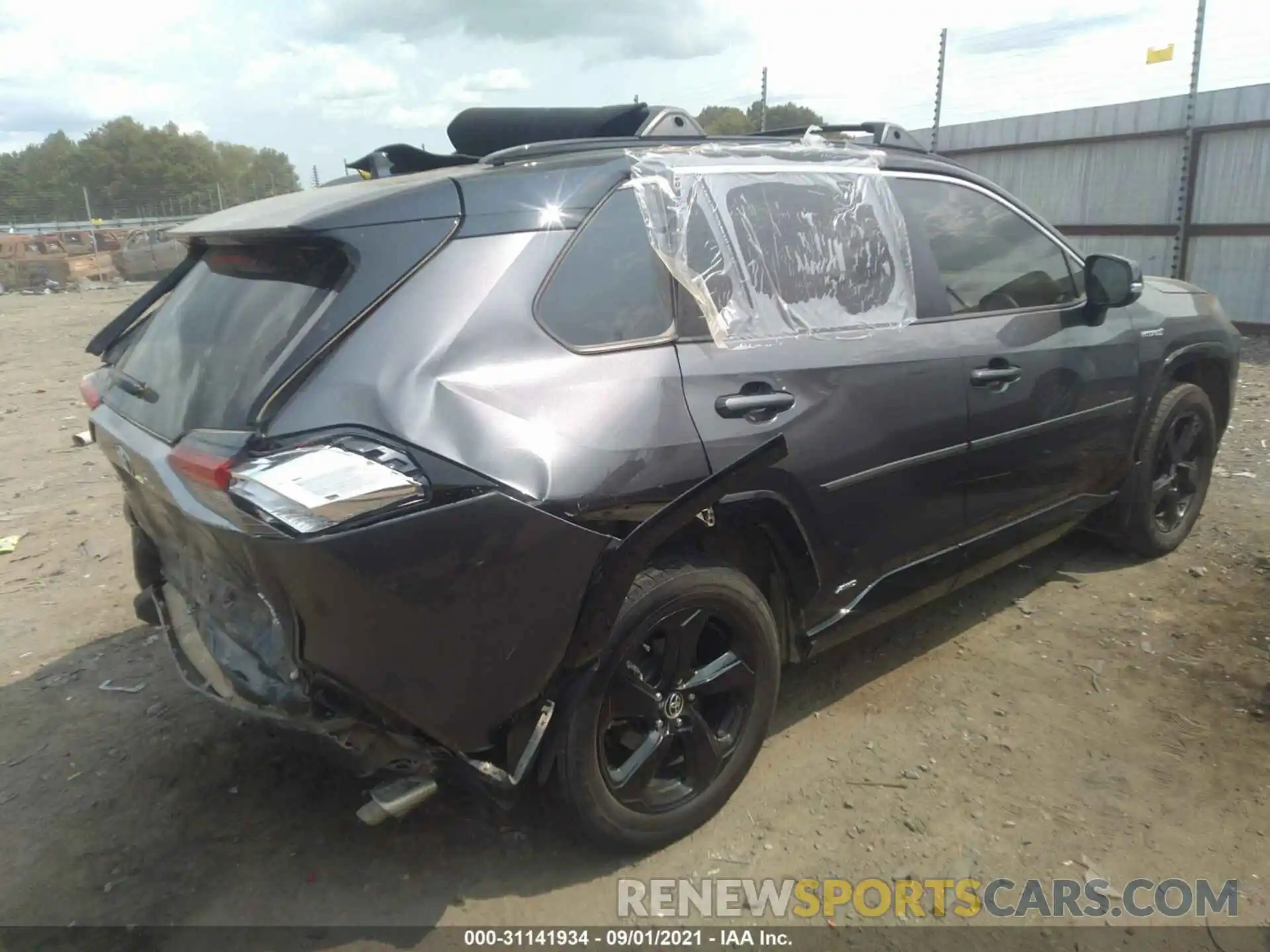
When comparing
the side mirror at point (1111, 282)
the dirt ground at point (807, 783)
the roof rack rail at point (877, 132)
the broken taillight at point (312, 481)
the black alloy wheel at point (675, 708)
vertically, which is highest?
the roof rack rail at point (877, 132)

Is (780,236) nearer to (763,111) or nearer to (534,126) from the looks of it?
(534,126)

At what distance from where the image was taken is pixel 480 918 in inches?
97.3

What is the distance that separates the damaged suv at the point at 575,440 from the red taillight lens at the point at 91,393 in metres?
0.01

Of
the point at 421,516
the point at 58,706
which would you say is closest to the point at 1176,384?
the point at 421,516

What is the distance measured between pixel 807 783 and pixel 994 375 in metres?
1.59

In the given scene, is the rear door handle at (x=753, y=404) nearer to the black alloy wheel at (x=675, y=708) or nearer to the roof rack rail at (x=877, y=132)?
the black alloy wheel at (x=675, y=708)

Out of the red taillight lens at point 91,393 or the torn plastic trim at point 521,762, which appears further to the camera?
the red taillight lens at point 91,393

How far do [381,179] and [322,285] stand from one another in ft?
2.36

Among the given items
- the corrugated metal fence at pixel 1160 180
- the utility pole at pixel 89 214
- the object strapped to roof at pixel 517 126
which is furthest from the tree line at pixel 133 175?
the object strapped to roof at pixel 517 126

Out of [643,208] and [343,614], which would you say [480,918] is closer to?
[343,614]

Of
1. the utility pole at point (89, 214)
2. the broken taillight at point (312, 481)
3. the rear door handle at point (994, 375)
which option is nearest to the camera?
the broken taillight at point (312, 481)

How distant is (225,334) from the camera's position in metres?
2.46

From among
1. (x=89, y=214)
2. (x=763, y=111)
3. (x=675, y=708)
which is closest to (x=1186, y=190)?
(x=763, y=111)

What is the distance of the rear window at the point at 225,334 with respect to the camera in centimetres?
226
